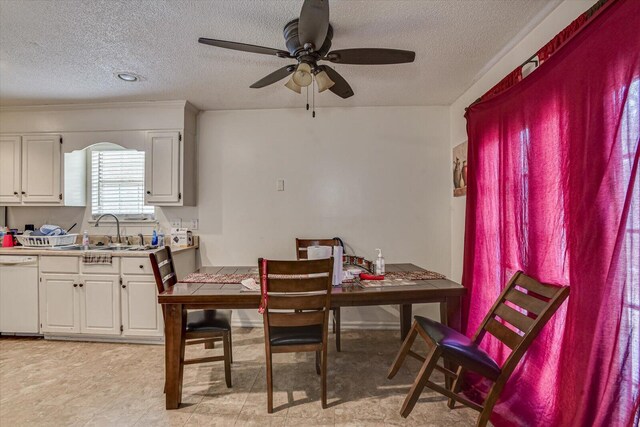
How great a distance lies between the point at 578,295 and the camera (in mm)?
1467

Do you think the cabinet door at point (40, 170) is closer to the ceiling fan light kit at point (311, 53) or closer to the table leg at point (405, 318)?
the ceiling fan light kit at point (311, 53)

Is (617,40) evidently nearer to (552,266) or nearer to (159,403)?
(552,266)

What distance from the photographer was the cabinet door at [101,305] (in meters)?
3.01

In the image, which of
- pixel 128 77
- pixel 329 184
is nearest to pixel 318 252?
pixel 329 184

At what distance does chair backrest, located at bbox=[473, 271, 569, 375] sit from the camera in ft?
4.84

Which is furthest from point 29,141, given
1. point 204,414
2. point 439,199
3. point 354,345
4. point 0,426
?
point 439,199

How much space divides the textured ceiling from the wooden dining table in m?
1.71

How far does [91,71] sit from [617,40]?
11.4 ft

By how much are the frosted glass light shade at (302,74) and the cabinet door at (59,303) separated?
2.90 metres

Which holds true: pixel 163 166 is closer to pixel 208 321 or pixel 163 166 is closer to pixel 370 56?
pixel 208 321

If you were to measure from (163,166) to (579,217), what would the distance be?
3.50 metres

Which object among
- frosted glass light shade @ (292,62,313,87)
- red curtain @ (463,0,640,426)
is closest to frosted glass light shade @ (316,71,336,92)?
frosted glass light shade @ (292,62,313,87)

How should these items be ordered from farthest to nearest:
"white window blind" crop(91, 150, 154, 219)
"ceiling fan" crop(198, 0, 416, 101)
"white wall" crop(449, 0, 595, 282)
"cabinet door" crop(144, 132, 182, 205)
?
"white window blind" crop(91, 150, 154, 219) → "cabinet door" crop(144, 132, 182, 205) → "white wall" crop(449, 0, 595, 282) → "ceiling fan" crop(198, 0, 416, 101)

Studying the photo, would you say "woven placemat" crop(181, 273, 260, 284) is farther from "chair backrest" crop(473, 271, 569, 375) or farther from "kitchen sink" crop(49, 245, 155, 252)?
"chair backrest" crop(473, 271, 569, 375)
